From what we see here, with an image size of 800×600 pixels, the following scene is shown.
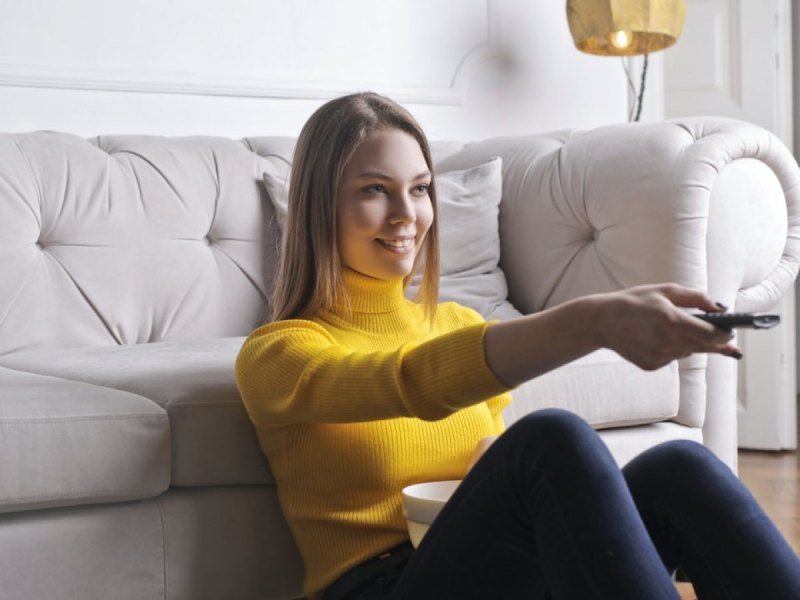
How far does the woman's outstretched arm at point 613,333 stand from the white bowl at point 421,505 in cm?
19

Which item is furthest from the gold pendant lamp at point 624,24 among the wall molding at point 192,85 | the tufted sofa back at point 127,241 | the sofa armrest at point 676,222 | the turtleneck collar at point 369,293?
the turtleneck collar at point 369,293

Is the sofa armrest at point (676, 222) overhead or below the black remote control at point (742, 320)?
below

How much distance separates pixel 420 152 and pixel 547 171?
2.75ft

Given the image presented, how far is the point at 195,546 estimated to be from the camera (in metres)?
1.31

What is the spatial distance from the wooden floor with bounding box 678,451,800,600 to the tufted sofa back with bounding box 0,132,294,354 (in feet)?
3.23

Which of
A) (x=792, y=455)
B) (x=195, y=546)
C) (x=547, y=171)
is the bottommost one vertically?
(x=792, y=455)

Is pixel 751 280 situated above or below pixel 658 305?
below

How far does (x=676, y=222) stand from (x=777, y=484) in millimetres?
1199

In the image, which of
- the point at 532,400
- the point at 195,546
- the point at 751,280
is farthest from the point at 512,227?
the point at 195,546

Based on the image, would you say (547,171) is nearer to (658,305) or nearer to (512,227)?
(512,227)

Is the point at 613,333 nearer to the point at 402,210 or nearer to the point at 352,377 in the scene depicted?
the point at 352,377

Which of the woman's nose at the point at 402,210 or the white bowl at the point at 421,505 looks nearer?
the white bowl at the point at 421,505

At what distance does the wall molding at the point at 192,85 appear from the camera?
233cm

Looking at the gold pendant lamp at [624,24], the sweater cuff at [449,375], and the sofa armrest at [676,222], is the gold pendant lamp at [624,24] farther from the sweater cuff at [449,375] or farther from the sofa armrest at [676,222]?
the sweater cuff at [449,375]
